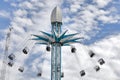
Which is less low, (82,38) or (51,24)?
(51,24)

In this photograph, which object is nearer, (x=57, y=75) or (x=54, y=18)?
(x=57, y=75)

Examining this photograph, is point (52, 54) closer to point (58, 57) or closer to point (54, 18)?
point (58, 57)

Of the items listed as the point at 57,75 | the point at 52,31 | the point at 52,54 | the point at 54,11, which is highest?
the point at 54,11

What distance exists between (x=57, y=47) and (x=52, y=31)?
6053 mm

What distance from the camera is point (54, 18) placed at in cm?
11369

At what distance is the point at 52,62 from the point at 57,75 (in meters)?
4.66

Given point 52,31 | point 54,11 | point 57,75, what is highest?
point 54,11

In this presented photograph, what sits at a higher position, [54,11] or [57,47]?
[54,11]

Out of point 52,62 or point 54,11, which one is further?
point 54,11

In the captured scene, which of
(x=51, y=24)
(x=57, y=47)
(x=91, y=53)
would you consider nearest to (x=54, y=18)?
(x=51, y=24)

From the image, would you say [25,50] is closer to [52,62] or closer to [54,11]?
[52,62]

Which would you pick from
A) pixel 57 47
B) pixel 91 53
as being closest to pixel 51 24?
pixel 57 47

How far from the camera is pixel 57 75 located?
4178 inches

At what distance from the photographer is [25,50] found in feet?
341
